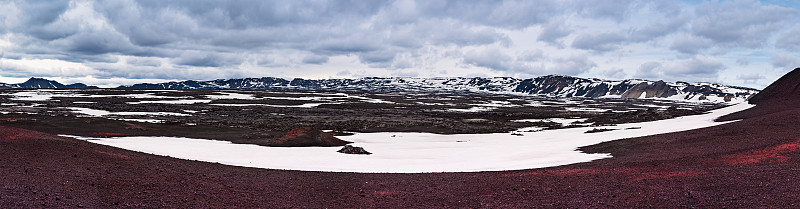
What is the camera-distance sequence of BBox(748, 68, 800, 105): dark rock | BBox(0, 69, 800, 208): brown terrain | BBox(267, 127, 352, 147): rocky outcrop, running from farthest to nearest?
BBox(748, 68, 800, 105): dark rock → BBox(267, 127, 352, 147): rocky outcrop → BBox(0, 69, 800, 208): brown terrain

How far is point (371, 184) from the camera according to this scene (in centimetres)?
1639

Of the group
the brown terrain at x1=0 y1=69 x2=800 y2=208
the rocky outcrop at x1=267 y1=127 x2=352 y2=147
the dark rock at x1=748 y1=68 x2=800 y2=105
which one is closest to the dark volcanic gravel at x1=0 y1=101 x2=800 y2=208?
the brown terrain at x1=0 y1=69 x2=800 y2=208

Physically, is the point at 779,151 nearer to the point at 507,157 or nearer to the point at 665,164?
the point at 665,164

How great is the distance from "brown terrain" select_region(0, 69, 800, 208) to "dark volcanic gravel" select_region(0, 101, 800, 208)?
0.09 feet

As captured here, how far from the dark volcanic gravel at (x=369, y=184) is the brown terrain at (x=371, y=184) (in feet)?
0.09

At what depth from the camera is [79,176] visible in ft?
43.8

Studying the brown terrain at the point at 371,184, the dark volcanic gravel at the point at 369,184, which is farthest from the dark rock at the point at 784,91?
the dark volcanic gravel at the point at 369,184

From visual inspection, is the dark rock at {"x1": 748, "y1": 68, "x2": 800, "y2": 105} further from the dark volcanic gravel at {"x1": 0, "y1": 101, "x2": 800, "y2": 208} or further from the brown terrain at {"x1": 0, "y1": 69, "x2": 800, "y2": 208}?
the dark volcanic gravel at {"x1": 0, "y1": 101, "x2": 800, "y2": 208}

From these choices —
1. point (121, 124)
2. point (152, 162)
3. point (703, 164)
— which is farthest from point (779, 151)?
point (121, 124)

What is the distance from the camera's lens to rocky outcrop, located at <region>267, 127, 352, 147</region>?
33.9 meters

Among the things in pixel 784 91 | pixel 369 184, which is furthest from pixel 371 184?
pixel 784 91

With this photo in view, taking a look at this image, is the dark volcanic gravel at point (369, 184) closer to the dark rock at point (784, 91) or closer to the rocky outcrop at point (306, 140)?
the rocky outcrop at point (306, 140)

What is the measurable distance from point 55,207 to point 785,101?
5344 centimetres

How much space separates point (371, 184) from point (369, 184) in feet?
0.20
